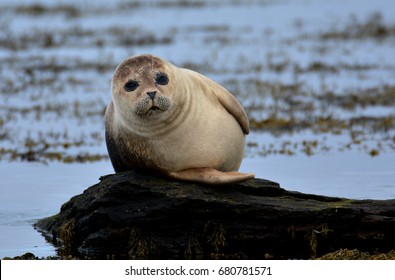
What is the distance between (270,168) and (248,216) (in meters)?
4.02

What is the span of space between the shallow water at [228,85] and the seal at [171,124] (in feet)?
4.05

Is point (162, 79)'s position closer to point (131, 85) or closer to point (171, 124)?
point (131, 85)

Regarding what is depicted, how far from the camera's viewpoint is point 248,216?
9.27m

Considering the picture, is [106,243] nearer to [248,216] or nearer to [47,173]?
[248,216]

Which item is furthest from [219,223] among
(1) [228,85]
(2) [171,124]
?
(1) [228,85]

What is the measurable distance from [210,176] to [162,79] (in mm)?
923

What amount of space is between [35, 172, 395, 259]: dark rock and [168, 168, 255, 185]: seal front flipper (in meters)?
0.07

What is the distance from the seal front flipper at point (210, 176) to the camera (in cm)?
927

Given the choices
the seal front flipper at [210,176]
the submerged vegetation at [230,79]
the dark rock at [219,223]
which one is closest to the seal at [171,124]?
the seal front flipper at [210,176]

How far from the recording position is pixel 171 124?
9.38 m

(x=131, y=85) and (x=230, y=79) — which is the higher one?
(x=230, y=79)

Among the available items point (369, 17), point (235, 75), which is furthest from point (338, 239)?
point (369, 17)

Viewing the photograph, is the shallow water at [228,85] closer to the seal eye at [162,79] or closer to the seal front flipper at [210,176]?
the seal front flipper at [210,176]

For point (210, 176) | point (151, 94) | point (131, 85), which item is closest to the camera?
point (151, 94)
